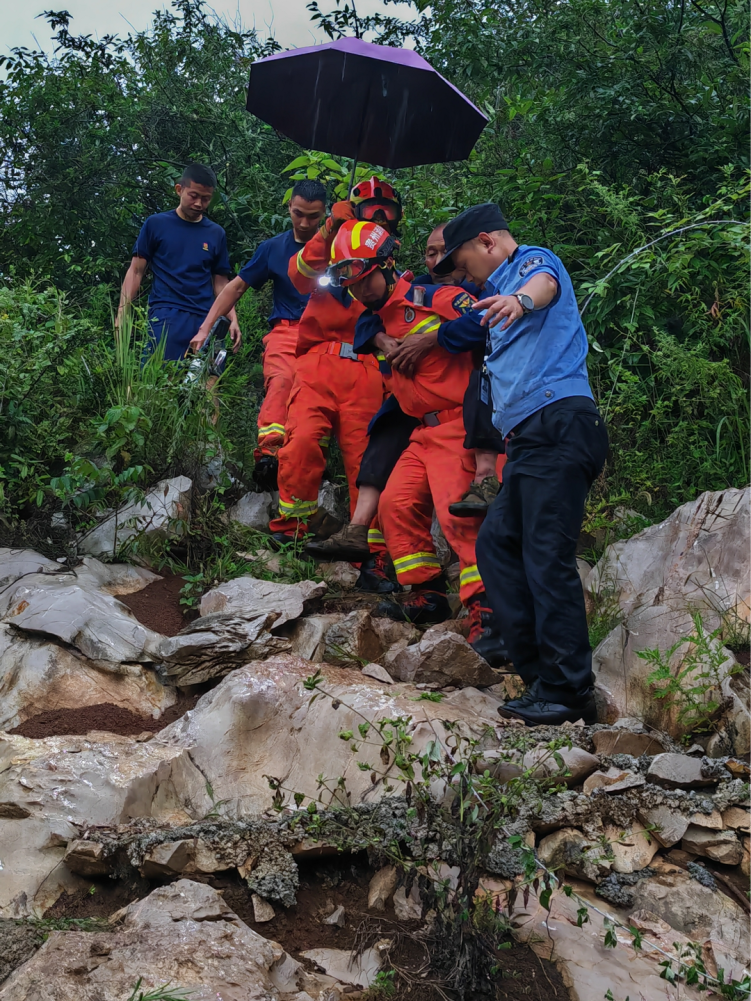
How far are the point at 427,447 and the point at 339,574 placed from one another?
1.04 m

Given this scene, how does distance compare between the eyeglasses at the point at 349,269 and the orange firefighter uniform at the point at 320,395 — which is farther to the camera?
the orange firefighter uniform at the point at 320,395

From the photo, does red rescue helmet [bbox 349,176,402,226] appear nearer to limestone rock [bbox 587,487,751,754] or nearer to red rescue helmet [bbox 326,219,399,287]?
red rescue helmet [bbox 326,219,399,287]

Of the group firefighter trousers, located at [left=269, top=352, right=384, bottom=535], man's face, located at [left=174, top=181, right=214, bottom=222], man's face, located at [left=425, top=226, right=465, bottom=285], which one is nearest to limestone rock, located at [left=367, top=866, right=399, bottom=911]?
firefighter trousers, located at [left=269, top=352, right=384, bottom=535]

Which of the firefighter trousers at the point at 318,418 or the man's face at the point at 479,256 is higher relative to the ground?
the man's face at the point at 479,256

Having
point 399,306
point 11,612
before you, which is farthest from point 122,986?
point 399,306

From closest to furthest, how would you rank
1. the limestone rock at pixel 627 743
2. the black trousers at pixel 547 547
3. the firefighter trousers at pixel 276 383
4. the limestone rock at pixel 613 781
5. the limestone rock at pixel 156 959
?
the limestone rock at pixel 156 959 → the limestone rock at pixel 613 781 → the limestone rock at pixel 627 743 → the black trousers at pixel 547 547 → the firefighter trousers at pixel 276 383

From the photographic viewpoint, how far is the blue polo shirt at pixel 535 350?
378cm

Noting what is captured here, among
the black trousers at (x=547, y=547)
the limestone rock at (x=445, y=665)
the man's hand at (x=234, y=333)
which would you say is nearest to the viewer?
the black trousers at (x=547, y=547)

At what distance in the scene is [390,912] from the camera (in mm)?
2572

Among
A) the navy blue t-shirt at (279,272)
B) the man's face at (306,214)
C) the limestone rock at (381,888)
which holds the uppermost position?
the man's face at (306,214)

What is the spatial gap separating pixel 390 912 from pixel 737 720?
1.54 meters

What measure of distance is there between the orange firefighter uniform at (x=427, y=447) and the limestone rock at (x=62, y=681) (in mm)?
1348

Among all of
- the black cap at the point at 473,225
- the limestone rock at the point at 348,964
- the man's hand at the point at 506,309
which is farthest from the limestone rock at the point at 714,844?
the black cap at the point at 473,225

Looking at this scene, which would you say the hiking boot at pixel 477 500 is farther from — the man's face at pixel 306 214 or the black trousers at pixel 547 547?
the man's face at pixel 306 214
